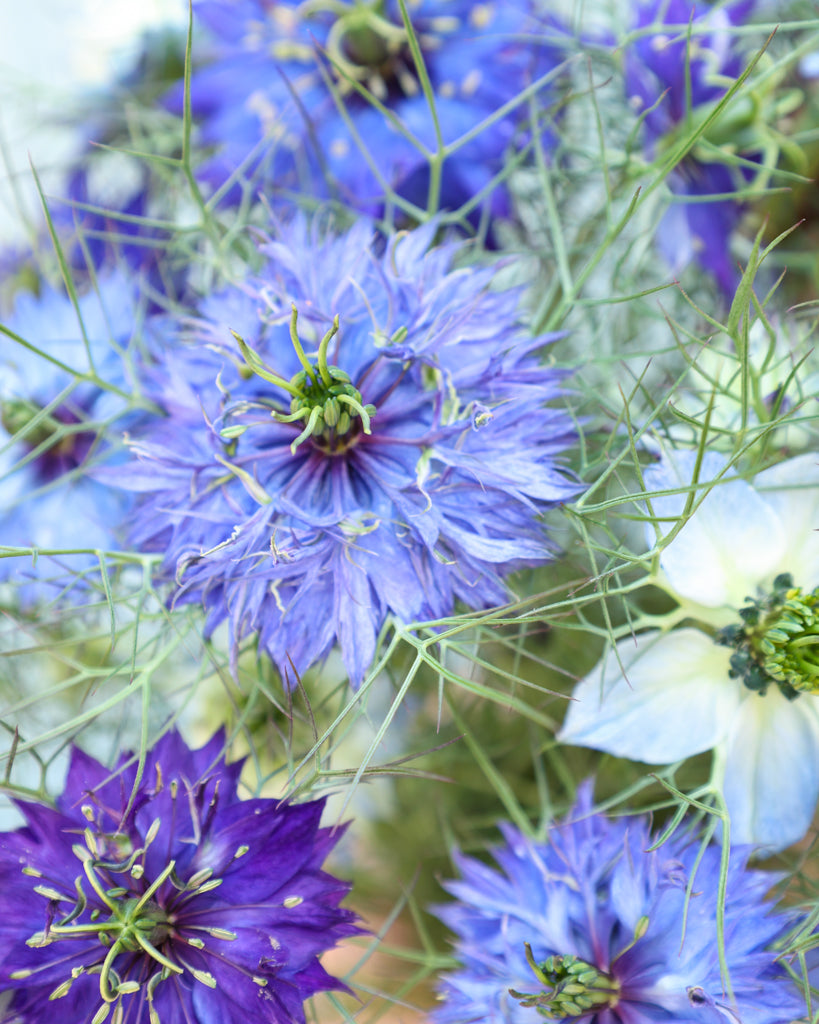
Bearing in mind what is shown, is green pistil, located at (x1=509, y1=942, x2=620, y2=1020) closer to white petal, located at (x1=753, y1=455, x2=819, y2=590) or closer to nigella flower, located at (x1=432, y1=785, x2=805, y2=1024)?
nigella flower, located at (x1=432, y1=785, x2=805, y2=1024)

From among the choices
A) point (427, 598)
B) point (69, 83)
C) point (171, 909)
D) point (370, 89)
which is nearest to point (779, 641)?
point (427, 598)

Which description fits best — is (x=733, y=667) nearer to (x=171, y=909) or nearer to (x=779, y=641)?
(x=779, y=641)

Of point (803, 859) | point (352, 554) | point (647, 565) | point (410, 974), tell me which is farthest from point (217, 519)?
point (410, 974)

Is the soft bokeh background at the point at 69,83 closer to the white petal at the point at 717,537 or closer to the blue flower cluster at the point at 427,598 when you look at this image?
the blue flower cluster at the point at 427,598

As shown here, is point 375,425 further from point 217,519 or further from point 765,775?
point 765,775

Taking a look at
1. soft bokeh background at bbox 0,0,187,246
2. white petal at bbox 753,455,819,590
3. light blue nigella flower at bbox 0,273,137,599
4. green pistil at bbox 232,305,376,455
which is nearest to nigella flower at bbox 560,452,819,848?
white petal at bbox 753,455,819,590

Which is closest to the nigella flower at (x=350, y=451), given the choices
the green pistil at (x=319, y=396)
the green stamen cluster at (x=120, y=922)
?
the green pistil at (x=319, y=396)
